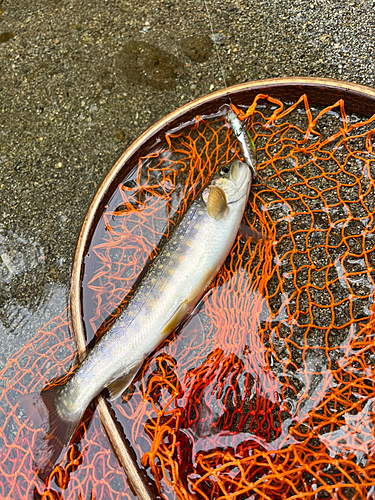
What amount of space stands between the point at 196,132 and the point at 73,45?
1520 mm

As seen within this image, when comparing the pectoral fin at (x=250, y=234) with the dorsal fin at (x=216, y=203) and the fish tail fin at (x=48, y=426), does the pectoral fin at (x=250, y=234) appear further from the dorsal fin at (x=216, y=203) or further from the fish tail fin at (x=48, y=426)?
the fish tail fin at (x=48, y=426)

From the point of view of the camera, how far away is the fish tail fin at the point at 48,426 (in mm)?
2066

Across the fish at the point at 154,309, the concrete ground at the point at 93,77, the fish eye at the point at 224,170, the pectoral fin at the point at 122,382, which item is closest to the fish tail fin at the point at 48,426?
the fish at the point at 154,309

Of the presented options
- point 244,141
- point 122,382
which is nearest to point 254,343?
point 122,382

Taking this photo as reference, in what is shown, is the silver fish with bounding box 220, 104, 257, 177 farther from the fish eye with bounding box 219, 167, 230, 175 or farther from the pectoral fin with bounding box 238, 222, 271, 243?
the pectoral fin with bounding box 238, 222, 271, 243

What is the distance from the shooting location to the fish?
2.05 m

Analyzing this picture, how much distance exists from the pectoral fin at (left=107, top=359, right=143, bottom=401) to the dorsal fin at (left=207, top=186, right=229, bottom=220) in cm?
92

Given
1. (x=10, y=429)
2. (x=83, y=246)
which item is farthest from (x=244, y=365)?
(x=10, y=429)

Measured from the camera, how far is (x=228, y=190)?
7.53 ft

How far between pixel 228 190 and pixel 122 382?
1229mm

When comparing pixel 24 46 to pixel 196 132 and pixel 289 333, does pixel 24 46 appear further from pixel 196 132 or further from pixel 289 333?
pixel 289 333

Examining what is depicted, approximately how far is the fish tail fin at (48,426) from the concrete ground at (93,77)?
589 mm

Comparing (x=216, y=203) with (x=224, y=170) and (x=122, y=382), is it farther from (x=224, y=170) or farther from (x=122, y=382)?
(x=122, y=382)

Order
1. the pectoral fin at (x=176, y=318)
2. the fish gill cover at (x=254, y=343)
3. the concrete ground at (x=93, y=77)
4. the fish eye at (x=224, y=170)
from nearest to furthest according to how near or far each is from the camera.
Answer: the fish gill cover at (x=254, y=343), the pectoral fin at (x=176, y=318), the fish eye at (x=224, y=170), the concrete ground at (x=93, y=77)
